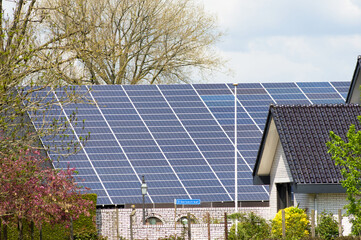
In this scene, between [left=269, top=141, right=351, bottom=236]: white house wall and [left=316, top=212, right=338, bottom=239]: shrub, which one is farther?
[left=269, top=141, right=351, bottom=236]: white house wall

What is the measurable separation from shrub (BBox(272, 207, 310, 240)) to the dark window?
3144 millimetres

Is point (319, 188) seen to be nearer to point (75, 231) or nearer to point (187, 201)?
point (187, 201)

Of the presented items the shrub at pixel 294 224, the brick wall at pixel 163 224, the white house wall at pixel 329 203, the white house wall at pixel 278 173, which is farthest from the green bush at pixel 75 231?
the white house wall at pixel 329 203

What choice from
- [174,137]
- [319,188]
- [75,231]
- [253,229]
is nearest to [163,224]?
[75,231]

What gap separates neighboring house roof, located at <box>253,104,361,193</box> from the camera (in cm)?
2723

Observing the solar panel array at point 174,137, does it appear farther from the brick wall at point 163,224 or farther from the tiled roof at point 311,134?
the tiled roof at point 311,134

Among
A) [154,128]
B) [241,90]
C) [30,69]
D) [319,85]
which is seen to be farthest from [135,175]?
[30,69]

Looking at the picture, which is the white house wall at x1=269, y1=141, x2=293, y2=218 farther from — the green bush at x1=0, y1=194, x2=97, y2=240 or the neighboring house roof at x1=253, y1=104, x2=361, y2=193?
the green bush at x1=0, y1=194, x2=97, y2=240

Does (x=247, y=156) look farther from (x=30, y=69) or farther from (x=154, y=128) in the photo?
(x=30, y=69)

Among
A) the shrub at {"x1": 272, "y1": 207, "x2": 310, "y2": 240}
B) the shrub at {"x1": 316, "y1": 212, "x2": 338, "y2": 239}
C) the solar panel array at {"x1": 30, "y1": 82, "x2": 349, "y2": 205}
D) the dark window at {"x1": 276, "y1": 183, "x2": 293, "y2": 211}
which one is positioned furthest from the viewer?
the solar panel array at {"x1": 30, "y1": 82, "x2": 349, "y2": 205}

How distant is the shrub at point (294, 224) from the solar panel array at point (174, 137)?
1231 cm

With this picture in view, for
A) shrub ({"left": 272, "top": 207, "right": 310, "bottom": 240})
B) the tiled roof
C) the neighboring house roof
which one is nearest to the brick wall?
the neighboring house roof

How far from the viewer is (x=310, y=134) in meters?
28.8

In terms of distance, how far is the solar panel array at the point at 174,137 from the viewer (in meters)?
39.9
